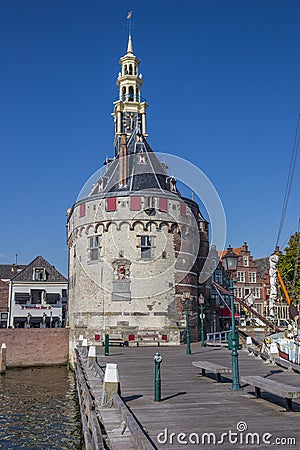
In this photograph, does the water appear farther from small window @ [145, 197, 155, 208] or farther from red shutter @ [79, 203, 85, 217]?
small window @ [145, 197, 155, 208]

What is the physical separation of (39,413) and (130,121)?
35.0m

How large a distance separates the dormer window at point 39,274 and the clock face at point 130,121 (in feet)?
55.6

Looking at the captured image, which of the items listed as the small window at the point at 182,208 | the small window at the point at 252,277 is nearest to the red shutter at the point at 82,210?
the small window at the point at 182,208

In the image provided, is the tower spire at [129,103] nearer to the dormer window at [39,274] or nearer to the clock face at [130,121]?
the clock face at [130,121]

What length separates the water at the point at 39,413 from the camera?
52.6 feet

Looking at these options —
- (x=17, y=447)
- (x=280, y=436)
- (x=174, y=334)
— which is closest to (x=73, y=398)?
(x=17, y=447)

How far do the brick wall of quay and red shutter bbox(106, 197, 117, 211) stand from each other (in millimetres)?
10895

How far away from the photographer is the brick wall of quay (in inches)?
1475

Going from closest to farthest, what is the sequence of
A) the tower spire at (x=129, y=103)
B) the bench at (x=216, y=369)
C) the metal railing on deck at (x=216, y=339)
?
the bench at (x=216, y=369)
the metal railing on deck at (x=216, y=339)
the tower spire at (x=129, y=103)

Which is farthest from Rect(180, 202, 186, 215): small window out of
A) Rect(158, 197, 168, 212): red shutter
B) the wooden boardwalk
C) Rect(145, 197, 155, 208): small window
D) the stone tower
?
the wooden boardwalk

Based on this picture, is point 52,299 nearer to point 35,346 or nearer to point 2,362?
point 35,346

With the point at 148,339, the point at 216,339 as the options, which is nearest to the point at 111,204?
the point at 148,339

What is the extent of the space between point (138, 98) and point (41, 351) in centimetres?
2718

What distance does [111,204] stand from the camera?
35.7m
